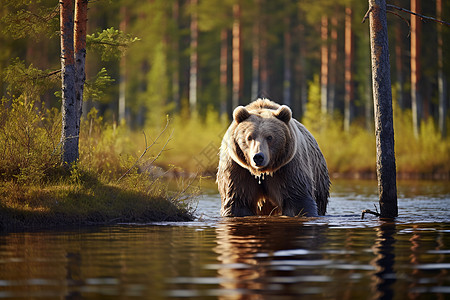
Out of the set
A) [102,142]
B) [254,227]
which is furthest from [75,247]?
[102,142]

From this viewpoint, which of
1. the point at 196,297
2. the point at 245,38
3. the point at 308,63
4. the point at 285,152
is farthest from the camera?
the point at 308,63

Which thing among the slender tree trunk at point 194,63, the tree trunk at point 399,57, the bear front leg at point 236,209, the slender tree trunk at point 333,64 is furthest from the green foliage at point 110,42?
the slender tree trunk at point 333,64

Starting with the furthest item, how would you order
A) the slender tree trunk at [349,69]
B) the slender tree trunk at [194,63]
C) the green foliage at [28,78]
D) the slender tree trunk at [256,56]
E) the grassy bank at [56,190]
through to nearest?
the slender tree trunk at [256,56]
the slender tree trunk at [194,63]
the slender tree trunk at [349,69]
the green foliage at [28,78]
the grassy bank at [56,190]

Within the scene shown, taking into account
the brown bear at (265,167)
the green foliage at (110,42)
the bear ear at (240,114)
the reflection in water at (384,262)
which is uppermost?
the green foliage at (110,42)

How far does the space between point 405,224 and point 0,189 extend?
6.02 meters

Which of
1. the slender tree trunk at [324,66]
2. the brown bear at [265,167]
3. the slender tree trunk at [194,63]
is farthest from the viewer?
the slender tree trunk at [194,63]

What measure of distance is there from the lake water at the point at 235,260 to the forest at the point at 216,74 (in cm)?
318

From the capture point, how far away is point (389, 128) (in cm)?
1177

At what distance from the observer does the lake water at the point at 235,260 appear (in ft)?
19.1

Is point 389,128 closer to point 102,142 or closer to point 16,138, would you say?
point 16,138

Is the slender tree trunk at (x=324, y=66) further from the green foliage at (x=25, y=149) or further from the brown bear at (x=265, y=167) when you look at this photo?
the green foliage at (x=25, y=149)

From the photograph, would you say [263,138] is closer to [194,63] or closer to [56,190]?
[56,190]

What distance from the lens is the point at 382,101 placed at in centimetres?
1180

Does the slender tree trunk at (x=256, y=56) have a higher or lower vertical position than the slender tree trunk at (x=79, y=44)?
higher
